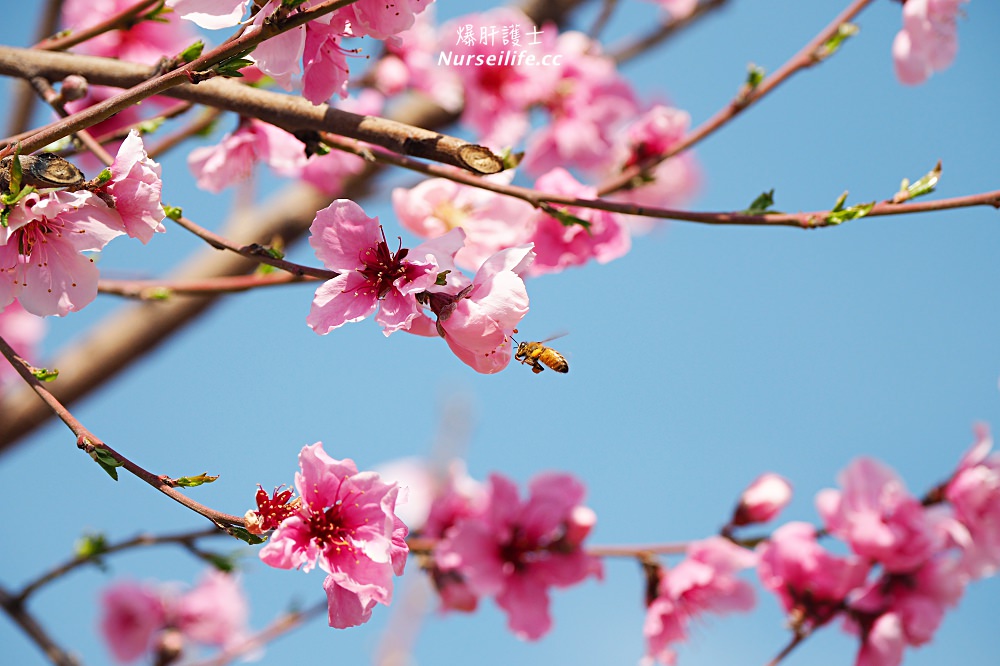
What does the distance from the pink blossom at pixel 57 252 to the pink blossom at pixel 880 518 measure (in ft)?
5.49

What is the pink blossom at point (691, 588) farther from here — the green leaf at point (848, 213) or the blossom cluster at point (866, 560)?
the green leaf at point (848, 213)

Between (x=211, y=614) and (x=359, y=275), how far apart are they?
7.19 feet

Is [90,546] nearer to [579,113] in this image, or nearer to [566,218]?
[566,218]

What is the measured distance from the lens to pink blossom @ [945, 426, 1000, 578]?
1969mm

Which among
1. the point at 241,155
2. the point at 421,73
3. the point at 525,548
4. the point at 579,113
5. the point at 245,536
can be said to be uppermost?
the point at 421,73

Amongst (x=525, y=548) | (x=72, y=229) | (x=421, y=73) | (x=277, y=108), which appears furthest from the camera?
(x=421, y=73)

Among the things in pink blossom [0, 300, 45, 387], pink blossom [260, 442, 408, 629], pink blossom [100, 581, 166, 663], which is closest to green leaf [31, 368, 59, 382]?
pink blossom [260, 442, 408, 629]

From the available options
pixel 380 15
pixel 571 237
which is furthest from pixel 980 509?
pixel 380 15

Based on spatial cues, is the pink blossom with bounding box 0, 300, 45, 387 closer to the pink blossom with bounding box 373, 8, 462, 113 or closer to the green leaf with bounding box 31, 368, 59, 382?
the pink blossom with bounding box 373, 8, 462, 113

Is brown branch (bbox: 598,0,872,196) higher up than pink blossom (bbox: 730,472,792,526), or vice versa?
brown branch (bbox: 598,0,872,196)

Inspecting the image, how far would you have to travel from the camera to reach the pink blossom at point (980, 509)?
197cm

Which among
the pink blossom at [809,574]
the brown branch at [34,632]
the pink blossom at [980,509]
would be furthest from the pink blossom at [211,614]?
the pink blossom at [980,509]

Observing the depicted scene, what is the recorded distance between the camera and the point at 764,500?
80.0 inches

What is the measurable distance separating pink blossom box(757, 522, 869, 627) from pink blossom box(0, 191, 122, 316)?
1.58 metres
